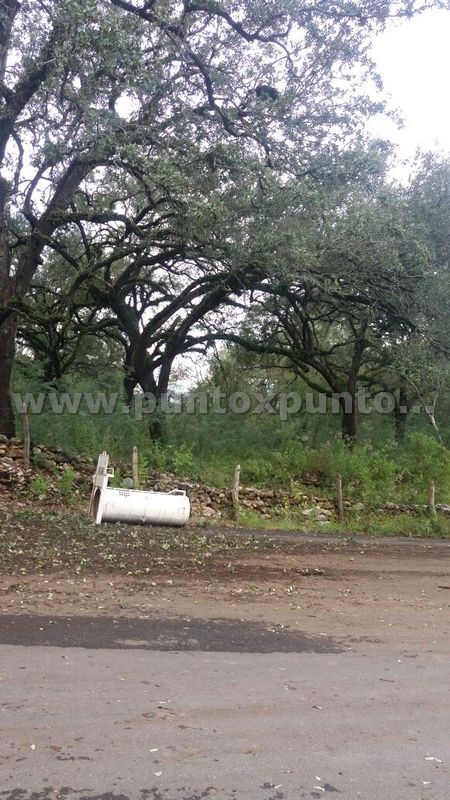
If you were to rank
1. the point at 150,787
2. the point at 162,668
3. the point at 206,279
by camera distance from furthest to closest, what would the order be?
1. the point at 206,279
2. the point at 162,668
3. the point at 150,787

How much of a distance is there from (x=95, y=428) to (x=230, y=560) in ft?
28.5

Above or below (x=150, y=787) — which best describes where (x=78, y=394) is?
above

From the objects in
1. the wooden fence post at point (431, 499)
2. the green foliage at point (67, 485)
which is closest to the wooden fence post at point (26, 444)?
the green foliage at point (67, 485)

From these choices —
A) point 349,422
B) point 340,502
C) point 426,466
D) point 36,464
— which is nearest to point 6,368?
point 36,464

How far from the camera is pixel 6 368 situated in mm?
16391

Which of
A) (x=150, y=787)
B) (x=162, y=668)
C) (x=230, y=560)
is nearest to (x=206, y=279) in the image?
(x=230, y=560)

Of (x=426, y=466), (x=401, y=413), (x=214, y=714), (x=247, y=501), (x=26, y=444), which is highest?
(x=401, y=413)

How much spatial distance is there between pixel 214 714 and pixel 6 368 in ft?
43.5

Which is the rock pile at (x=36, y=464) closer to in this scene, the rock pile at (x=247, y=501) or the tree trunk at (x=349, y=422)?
the rock pile at (x=247, y=501)

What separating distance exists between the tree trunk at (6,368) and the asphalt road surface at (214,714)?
35.6ft

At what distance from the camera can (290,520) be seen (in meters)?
16.4

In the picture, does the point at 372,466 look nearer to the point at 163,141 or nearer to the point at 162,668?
the point at 163,141

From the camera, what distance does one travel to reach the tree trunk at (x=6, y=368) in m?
16.3

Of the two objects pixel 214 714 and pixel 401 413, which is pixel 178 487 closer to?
pixel 401 413
